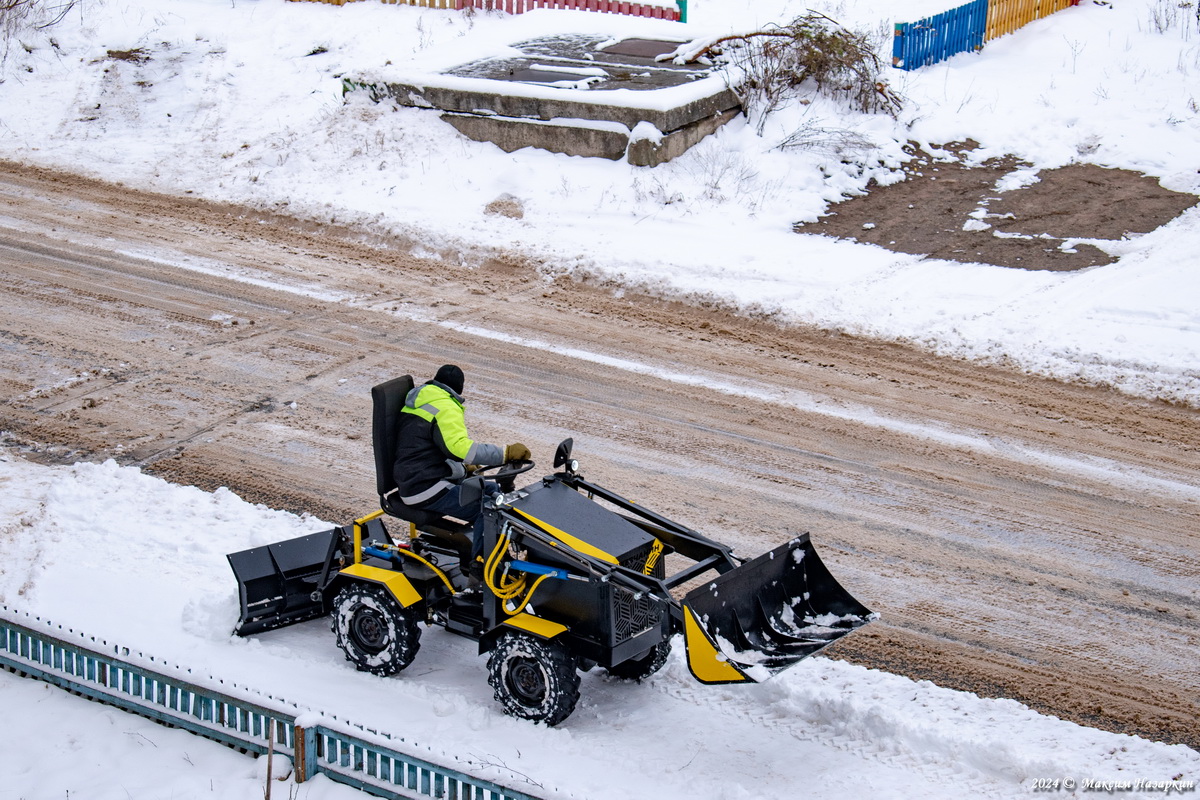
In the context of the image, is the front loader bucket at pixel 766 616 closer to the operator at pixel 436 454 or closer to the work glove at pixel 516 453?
the work glove at pixel 516 453

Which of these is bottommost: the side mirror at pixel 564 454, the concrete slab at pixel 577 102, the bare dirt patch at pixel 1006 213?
the side mirror at pixel 564 454

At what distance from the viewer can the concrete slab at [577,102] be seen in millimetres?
15852

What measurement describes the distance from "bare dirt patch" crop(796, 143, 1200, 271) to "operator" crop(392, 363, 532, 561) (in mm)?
8927

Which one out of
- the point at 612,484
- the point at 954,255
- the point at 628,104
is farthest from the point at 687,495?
the point at 628,104

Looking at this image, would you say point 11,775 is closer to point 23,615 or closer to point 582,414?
point 23,615

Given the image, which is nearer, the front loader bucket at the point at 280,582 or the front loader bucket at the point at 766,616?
the front loader bucket at the point at 766,616

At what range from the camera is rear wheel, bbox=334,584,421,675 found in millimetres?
6711

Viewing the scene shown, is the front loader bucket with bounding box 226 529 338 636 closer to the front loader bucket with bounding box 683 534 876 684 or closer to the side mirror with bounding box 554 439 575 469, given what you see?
the side mirror with bounding box 554 439 575 469

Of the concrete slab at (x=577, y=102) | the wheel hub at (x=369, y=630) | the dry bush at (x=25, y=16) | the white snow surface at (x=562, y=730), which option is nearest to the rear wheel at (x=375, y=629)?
the wheel hub at (x=369, y=630)

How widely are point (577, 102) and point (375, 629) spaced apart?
10.8 m

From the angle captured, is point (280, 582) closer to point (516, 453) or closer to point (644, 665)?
point (516, 453)

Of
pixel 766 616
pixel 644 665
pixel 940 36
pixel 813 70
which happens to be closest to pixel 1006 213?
pixel 813 70

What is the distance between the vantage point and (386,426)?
6844 mm

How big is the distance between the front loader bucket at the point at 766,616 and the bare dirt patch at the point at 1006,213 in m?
8.34
